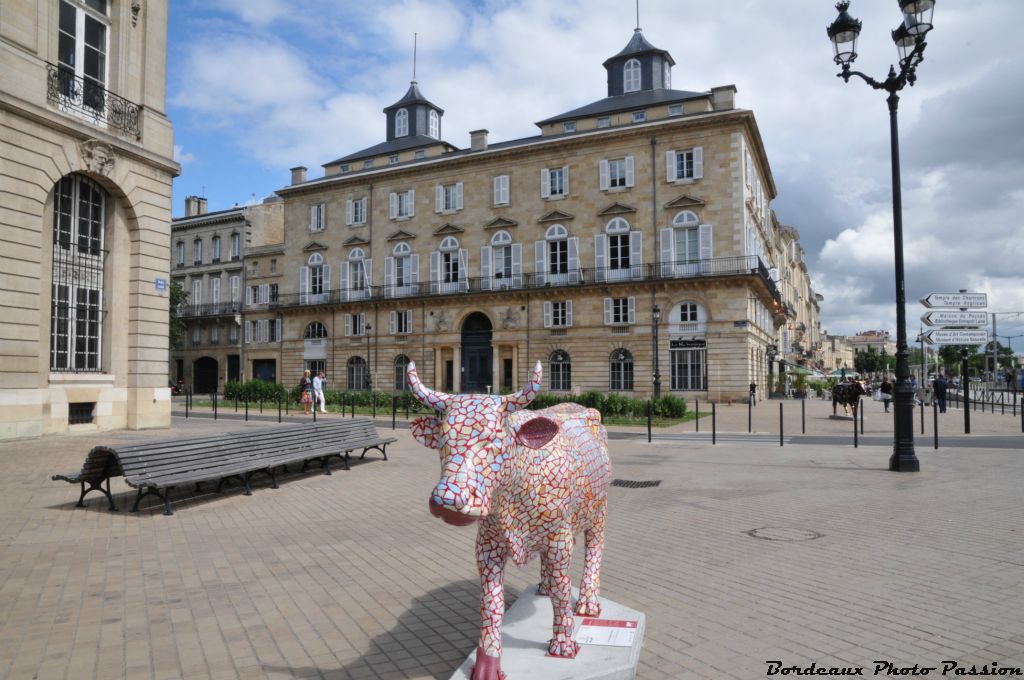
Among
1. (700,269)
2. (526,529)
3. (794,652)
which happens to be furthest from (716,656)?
(700,269)

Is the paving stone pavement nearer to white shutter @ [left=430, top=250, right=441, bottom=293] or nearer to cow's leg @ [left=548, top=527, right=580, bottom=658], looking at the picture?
cow's leg @ [left=548, top=527, right=580, bottom=658]

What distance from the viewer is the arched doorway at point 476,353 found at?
4119 cm

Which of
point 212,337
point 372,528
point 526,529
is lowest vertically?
point 372,528

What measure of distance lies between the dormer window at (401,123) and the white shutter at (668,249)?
2516 centimetres

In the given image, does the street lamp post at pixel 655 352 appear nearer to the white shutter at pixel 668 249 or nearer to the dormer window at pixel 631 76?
the white shutter at pixel 668 249

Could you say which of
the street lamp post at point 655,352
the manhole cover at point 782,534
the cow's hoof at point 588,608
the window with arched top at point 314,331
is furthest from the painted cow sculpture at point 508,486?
the window with arched top at point 314,331

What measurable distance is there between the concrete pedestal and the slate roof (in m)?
37.4

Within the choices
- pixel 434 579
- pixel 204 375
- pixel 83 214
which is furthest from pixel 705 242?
pixel 204 375

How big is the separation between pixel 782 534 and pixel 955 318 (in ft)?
27.9

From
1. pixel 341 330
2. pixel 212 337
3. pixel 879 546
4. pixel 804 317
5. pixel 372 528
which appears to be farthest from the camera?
pixel 804 317

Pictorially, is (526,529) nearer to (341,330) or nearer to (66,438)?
(66,438)

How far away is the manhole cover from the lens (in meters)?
6.78

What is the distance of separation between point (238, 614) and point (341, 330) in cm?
4266

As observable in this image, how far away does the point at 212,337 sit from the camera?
53281mm
